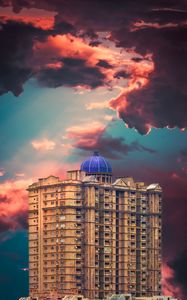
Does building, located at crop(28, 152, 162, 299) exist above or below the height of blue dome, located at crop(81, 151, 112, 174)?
below

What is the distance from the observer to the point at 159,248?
22516 mm

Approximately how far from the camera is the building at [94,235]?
22.0m

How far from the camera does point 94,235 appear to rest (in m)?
22.2

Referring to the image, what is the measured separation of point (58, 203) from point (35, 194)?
0.23m

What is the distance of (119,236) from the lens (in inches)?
882

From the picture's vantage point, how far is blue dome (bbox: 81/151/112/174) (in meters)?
22.0

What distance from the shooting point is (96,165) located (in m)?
22.2

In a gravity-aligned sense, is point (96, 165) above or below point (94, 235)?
above

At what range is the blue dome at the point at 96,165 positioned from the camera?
22.0 meters

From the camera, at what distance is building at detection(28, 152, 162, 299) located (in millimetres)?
21969

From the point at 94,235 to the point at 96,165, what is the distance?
0.64m

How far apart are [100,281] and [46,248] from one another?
61 cm

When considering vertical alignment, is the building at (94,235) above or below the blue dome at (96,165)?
below

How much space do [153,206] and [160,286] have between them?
0.74m
